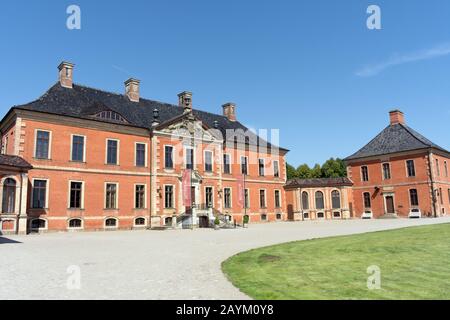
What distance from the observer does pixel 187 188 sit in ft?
103

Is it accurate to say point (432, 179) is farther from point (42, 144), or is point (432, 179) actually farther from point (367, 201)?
point (42, 144)

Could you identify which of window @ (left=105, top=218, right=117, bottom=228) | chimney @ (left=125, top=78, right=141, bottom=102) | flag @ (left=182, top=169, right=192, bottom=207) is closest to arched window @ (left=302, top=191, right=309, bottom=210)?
flag @ (left=182, top=169, right=192, bottom=207)

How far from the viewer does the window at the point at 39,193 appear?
23953 mm

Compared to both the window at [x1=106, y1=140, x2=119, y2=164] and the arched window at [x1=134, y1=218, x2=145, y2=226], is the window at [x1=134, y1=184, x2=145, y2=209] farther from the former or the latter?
the window at [x1=106, y1=140, x2=119, y2=164]

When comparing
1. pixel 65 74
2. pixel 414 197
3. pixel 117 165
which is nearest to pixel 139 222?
pixel 117 165

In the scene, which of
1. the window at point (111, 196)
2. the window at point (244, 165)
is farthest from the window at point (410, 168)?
the window at point (111, 196)

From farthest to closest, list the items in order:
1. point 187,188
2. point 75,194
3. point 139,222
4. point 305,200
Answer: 1. point 305,200
2. point 187,188
3. point 139,222
4. point 75,194

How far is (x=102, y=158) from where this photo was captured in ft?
90.4

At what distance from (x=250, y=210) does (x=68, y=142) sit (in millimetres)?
18933

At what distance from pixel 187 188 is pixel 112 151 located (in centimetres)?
703

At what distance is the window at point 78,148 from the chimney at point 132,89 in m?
7.86

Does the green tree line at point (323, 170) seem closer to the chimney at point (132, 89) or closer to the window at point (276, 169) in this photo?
the window at point (276, 169)

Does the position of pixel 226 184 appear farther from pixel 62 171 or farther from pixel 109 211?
pixel 62 171
